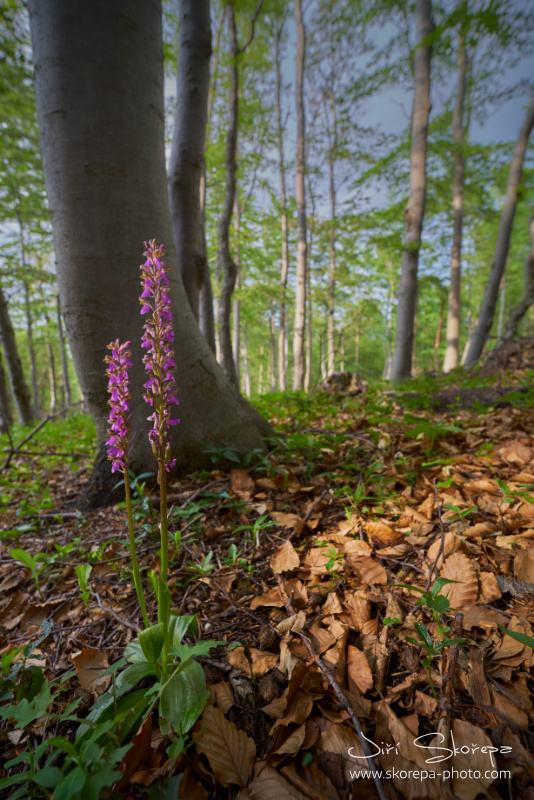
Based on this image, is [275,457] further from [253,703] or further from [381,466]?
[253,703]

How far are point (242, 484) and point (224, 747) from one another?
1.39 metres

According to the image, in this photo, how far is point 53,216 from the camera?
2.18 m

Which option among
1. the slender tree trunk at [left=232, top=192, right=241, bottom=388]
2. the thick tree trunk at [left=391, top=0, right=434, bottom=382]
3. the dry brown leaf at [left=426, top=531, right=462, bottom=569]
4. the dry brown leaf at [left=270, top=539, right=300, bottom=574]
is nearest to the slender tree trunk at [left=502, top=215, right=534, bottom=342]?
the thick tree trunk at [left=391, top=0, right=434, bottom=382]

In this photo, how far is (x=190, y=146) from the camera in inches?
143

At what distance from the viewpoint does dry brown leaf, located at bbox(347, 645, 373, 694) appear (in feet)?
3.18

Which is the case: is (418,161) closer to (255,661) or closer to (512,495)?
(512,495)

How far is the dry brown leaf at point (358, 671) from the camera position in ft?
3.18

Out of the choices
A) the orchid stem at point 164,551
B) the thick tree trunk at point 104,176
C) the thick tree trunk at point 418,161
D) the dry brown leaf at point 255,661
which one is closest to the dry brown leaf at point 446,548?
the dry brown leaf at point 255,661

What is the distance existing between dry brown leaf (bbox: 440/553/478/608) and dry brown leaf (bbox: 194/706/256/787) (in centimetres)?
82

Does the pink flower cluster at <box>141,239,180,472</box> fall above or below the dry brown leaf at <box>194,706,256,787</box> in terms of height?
above

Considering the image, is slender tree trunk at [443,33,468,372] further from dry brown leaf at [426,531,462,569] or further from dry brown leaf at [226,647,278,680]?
dry brown leaf at [226,647,278,680]

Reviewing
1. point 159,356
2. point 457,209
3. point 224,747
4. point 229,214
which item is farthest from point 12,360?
point 457,209

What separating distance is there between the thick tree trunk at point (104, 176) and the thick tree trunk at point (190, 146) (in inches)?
46.7

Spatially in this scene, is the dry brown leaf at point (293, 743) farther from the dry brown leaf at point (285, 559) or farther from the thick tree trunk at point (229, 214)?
the thick tree trunk at point (229, 214)
